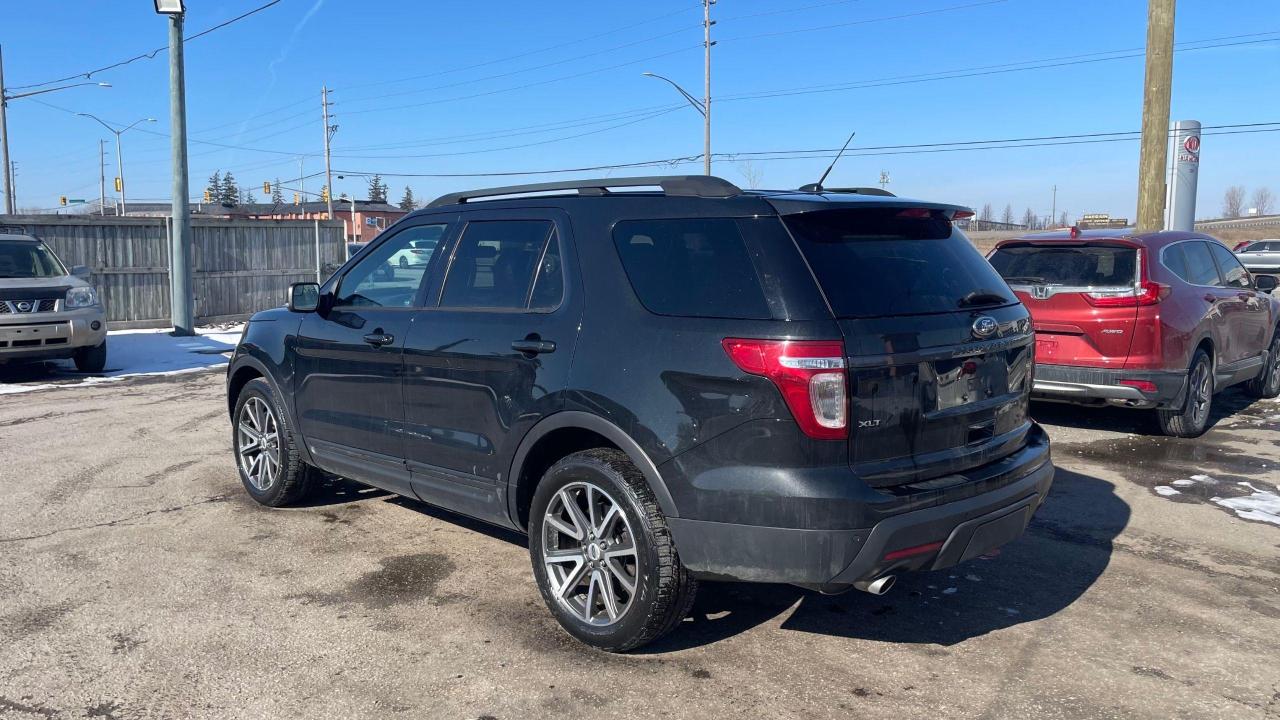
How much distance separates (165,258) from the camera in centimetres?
1792

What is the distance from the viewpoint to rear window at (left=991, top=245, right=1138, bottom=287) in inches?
301

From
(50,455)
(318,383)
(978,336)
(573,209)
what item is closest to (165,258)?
(50,455)

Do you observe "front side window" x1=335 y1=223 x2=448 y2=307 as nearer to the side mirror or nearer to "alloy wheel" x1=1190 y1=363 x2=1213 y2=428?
the side mirror

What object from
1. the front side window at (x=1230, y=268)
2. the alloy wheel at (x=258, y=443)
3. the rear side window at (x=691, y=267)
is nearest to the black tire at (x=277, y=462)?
the alloy wheel at (x=258, y=443)

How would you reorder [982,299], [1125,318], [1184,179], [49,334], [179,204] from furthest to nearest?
[179,204], [1184,179], [49,334], [1125,318], [982,299]

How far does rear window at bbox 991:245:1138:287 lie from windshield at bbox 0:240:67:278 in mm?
11003

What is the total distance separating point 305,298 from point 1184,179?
13.5 metres

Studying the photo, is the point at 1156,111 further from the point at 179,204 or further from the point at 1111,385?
the point at 179,204

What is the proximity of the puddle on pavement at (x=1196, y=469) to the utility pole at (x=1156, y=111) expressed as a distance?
5.44m

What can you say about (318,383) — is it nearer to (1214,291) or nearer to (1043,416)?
(1043,416)

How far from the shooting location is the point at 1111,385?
7570mm

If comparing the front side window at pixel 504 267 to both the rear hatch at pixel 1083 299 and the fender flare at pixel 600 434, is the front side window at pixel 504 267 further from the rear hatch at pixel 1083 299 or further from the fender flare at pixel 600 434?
the rear hatch at pixel 1083 299

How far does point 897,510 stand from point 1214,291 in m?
6.37

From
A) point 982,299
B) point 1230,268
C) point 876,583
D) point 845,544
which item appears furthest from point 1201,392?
point 845,544
